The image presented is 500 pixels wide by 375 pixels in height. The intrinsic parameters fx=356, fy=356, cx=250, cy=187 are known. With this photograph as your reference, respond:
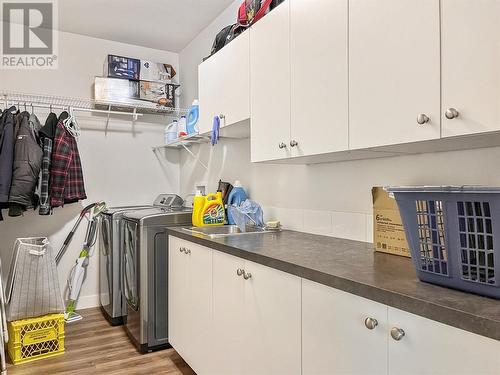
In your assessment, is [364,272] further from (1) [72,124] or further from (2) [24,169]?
(1) [72,124]

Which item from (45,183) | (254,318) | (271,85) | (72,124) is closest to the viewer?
(254,318)

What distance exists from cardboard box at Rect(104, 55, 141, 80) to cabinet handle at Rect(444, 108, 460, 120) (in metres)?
2.92

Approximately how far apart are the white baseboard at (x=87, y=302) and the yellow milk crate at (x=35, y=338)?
2.93ft

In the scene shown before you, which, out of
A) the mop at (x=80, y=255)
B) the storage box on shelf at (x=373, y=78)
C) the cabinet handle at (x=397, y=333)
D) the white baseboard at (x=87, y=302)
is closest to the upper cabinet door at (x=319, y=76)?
the storage box on shelf at (x=373, y=78)

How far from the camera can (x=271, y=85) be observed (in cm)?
181

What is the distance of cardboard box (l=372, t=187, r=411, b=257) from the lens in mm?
1428

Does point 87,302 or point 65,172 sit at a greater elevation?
point 65,172

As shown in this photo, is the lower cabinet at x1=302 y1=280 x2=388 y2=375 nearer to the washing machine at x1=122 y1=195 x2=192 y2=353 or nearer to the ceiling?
the washing machine at x1=122 y1=195 x2=192 y2=353

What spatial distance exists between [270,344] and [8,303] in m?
2.05

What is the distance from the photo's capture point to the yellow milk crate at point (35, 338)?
237cm

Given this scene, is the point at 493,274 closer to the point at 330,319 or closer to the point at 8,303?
the point at 330,319

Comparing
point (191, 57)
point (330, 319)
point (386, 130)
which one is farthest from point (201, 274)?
point (191, 57)

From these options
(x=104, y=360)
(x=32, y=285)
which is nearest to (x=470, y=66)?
(x=104, y=360)

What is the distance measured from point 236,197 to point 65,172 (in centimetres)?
153
